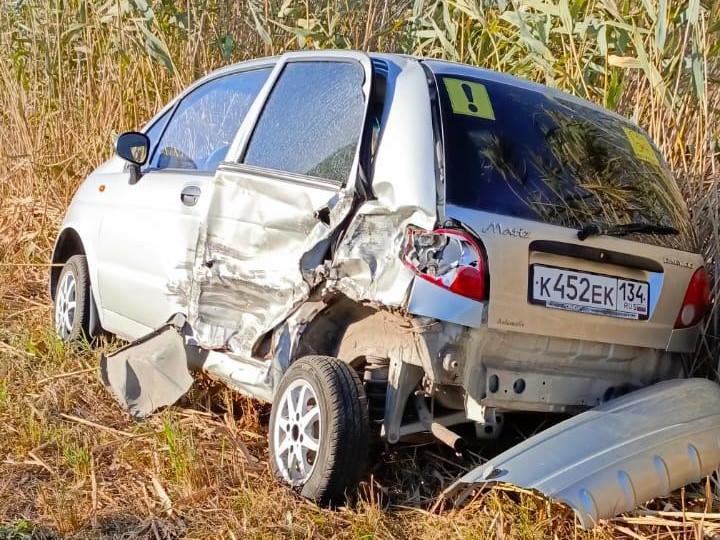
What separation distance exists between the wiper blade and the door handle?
1.73m

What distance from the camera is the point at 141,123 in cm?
787

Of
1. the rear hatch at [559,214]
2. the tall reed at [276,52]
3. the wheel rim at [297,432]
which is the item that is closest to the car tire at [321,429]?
the wheel rim at [297,432]

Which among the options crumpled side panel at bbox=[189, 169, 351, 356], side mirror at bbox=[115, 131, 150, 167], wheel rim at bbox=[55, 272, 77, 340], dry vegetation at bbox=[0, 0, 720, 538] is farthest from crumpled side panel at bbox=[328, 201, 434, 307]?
wheel rim at bbox=[55, 272, 77, 340]

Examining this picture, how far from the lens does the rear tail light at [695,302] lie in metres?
3.88

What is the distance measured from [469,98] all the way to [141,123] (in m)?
4.82

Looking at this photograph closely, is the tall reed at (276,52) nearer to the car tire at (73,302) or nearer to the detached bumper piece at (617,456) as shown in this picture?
the detached bumper piece at (617,456)

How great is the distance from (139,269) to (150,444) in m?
0.98

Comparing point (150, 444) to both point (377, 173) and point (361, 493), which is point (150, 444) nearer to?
point (361, 493)

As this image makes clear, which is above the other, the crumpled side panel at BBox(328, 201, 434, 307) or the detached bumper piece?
the crumpled side panel at BBox(328, 201, 434, 307)

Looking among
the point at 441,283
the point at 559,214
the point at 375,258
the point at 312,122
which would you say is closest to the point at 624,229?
the point at 559,214

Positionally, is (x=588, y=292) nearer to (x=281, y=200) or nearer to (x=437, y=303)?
(x=437, y=303)

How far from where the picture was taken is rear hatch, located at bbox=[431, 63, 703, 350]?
332 cm

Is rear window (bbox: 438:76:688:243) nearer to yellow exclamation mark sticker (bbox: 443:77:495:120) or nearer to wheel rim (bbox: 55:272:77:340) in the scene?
yellow exclamation mark sticker (bbox: 443:77:495:120)

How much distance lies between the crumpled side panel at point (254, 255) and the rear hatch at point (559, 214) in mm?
514
